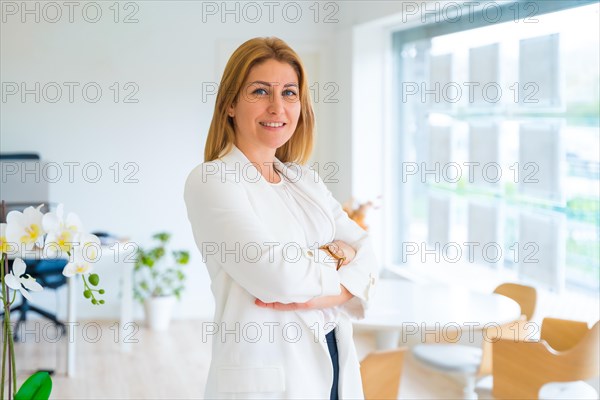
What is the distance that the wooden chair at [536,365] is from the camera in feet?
9.36

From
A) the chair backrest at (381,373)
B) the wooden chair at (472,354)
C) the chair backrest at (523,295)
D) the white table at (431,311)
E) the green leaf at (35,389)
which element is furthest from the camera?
the chair backrest at (523,295)

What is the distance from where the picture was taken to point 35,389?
→ 3.62ft

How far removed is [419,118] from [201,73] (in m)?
1.82

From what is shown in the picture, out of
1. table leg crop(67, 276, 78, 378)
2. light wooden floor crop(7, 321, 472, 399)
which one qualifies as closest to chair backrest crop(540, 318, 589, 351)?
light wooden floor crop(7, 321, 472, 399)

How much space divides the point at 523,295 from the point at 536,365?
0.82 m

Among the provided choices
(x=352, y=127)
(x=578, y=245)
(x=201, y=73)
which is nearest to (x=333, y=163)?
(x=352, y=127)

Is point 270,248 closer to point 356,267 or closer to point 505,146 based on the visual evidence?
point 356,267

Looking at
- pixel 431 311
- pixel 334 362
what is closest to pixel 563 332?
pixel 431 311

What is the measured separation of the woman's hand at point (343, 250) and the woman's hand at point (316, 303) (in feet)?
0.31

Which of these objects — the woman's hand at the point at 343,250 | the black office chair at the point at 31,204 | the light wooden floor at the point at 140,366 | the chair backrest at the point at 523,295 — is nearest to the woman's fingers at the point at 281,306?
the woman's hand at the point at 343,250

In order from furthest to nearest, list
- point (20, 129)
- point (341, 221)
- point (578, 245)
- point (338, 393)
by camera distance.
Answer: point (20, 129)
point (578, 245)
point (341, 221)
point (338, 393)

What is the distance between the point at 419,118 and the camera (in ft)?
19.4

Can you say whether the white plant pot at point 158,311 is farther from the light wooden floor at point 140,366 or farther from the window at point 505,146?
the window at point 505,146

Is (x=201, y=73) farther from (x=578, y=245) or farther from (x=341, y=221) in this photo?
(x=341, y=221)
